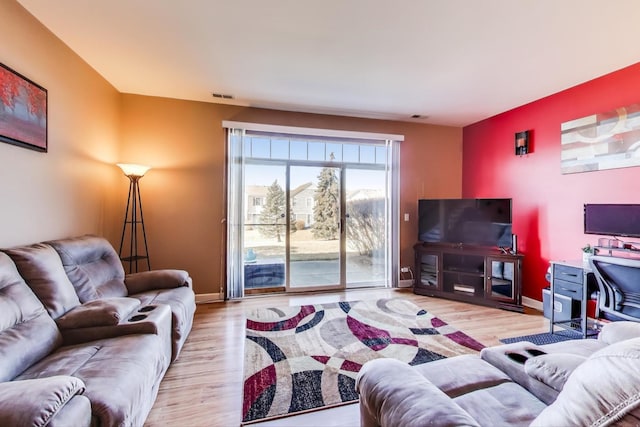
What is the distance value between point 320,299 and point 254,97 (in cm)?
283

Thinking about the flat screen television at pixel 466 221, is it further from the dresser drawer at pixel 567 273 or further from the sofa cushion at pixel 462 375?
the sofa cushion at pixel 462 375

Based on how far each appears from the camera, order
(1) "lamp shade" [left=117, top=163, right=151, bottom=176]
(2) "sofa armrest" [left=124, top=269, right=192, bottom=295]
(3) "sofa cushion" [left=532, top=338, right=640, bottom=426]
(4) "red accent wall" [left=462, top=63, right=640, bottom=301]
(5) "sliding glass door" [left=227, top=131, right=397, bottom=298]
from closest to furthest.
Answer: (3) "sofa cushion" [left=532, top=338, right=640, bottom=426]
(2) "sofa armrest" [left=124, top=269, right=192, bottom=295]
(4) "red accent wall" [left=462, top=63, right=640, bottom=301]
(1) "lamp shade" [left=117, top=163, right=151, bottom=176]
(5) "sliding glass door" [left=227, top=131, right=397, bottom=298]

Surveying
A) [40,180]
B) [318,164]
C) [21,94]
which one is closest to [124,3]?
[21,94]

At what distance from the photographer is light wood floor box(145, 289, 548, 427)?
170 centimetres

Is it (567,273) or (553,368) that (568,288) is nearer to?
(567,273)

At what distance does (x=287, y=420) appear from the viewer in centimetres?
162

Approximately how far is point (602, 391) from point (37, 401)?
1.73 m

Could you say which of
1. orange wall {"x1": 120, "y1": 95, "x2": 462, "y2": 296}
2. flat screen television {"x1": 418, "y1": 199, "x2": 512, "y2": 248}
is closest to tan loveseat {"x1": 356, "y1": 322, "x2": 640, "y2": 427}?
flat screen television {"x1": 418, "y1": 199, "x2": 512, "y2": 248}

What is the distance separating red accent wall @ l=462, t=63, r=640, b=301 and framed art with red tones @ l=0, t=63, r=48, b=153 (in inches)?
203

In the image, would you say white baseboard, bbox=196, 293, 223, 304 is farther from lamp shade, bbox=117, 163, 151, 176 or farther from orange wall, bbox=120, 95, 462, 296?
lamp shade, bbox=117, 163, 151, 176

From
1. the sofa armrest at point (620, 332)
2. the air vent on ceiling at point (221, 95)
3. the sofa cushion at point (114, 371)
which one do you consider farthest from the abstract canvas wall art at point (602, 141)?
the sofa cushion at point (114, 371)

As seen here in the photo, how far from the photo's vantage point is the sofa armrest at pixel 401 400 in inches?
33.3

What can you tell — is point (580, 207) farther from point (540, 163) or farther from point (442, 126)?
point (442, 126)

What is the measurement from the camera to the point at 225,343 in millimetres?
2543
